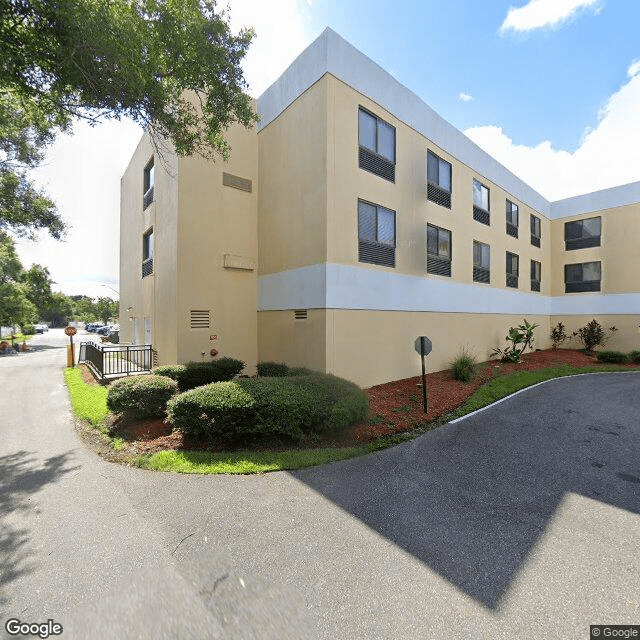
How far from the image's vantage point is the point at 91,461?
19.0 feet

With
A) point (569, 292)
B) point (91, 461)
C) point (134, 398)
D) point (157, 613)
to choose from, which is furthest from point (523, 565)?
point (569, 292)

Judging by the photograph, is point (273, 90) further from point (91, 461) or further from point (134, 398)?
point (91, 461)

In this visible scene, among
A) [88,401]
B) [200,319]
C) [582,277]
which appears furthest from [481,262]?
[88,401]

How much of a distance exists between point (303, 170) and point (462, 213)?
8033 mm

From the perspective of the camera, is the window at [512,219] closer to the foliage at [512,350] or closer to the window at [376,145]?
the foliage at [512,350]

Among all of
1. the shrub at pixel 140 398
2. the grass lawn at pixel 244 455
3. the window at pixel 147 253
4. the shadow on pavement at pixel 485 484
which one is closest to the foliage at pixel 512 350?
the shadow on pavement at pixel 485 484

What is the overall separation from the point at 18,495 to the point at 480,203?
1879 cm

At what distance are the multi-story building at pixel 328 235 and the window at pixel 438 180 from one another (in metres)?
0.08

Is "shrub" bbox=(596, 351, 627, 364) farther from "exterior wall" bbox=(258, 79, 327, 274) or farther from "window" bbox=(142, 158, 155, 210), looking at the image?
"window" bbox=(142, 158, 155, 210)

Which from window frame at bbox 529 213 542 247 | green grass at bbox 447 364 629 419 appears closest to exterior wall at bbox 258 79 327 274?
green grass at bbox 447 364 629 419

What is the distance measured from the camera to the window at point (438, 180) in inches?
500

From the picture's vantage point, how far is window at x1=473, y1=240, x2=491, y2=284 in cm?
1509

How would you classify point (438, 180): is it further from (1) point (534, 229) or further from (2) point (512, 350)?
(1) point (534, 229)

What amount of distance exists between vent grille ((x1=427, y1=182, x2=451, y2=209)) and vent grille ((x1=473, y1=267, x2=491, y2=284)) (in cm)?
361
